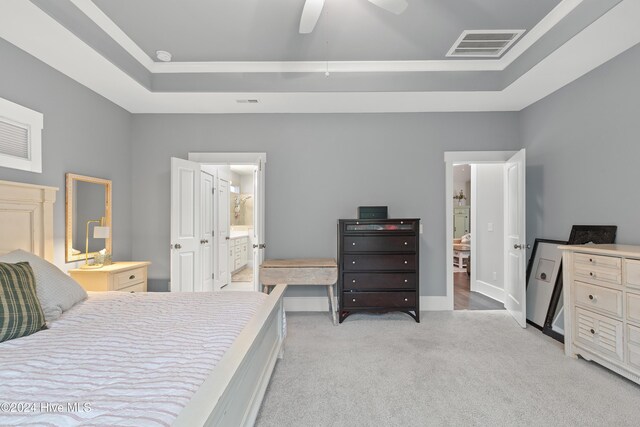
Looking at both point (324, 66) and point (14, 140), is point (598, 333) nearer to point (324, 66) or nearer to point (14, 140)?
A: point (324, 66)

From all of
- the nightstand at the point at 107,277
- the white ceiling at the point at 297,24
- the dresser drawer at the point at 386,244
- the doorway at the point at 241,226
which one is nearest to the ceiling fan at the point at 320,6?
the white ceiling at the point at 297,24

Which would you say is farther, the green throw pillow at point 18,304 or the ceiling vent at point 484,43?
the ceiling vent at point 484,43

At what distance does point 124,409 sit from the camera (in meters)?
0.94

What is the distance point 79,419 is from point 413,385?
2.07 metres

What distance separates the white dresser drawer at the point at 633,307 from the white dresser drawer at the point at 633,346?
7 centimetres

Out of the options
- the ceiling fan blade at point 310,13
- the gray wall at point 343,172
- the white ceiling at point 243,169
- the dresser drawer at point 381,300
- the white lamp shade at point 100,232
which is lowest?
the dresser drawer at point 381,300

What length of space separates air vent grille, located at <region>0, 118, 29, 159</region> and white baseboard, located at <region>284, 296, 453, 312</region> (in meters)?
2.97

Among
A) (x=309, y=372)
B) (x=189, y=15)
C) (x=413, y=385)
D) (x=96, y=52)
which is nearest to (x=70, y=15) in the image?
(x=96, y=52)

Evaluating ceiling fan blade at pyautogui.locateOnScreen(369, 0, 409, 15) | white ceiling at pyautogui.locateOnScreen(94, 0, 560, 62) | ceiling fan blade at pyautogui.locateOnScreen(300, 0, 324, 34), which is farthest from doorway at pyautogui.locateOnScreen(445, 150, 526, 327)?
ceiling fan blade at pyautogui.locateOnScreen(300, 0, 324, 34)

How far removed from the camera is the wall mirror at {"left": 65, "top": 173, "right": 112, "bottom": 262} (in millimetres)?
3004

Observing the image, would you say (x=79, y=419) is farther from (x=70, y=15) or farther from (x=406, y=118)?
(x=406, y=118)

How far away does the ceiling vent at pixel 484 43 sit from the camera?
9.35 ft

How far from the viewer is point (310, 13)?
2062mm

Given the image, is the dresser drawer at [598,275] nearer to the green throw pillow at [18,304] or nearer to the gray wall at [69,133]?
the green throw pillow at [18,304]
